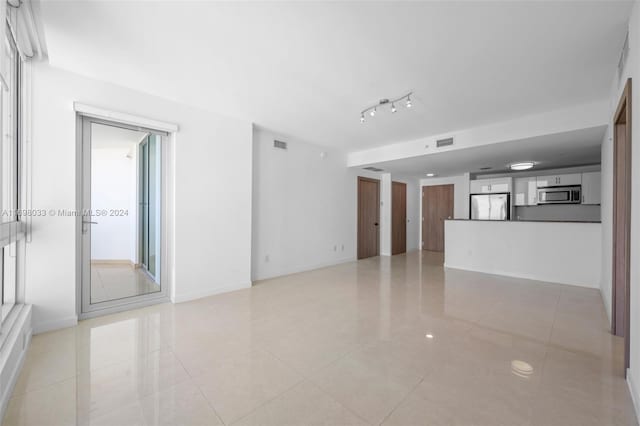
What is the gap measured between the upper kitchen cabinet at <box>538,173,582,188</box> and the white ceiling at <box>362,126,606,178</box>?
0.26m

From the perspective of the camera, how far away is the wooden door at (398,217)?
762cm

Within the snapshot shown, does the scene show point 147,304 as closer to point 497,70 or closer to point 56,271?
point 56,271

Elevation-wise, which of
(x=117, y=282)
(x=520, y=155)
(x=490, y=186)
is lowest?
(x=117, y=282)

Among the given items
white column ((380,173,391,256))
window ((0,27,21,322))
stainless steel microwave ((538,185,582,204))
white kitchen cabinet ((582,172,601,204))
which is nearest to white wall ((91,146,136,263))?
window ((0,27,21,322))

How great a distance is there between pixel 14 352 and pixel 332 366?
2.30 metres

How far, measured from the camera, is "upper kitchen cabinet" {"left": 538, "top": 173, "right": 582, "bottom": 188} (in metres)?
5.95

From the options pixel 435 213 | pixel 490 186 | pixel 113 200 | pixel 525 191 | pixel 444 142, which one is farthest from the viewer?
pixel 435 213

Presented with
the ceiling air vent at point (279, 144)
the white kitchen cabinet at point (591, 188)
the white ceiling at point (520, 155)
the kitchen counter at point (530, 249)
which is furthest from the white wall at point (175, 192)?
the white kitchen cabinet at point (591, 188)

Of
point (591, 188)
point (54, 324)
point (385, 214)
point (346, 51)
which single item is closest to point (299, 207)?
point (385, 214)

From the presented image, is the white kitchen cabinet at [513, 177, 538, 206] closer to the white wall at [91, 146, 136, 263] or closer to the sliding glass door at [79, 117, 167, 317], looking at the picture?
the sliding glass door at [79, 117, 167, 317]

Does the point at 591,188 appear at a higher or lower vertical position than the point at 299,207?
higher

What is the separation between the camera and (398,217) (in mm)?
7879

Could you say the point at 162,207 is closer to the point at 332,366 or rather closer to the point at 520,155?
the point at 332,366

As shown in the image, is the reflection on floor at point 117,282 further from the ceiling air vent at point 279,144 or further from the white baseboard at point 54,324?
the ceiling air vent at point 279,144
